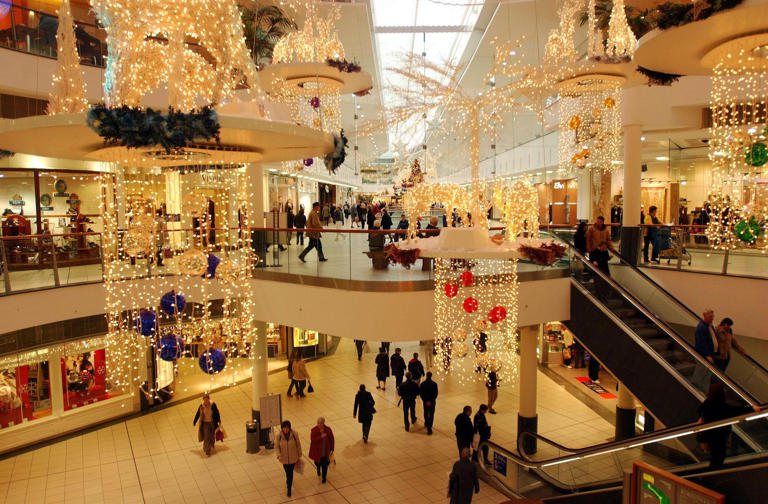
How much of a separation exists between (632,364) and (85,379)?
1117 centimetres

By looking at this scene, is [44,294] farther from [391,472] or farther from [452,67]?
[452,67]

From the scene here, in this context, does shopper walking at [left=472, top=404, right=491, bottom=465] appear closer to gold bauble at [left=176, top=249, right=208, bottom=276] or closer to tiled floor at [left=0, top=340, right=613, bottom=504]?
tiled floor at [left=0, top=340, right=613, bottom=504]

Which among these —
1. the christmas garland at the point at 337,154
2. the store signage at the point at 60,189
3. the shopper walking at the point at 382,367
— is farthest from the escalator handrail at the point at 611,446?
the store signage at the point at 60,189

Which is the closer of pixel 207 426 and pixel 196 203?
pixel 196 203

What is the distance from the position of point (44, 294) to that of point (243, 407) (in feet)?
18.4

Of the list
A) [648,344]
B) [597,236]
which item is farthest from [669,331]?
[597,236]

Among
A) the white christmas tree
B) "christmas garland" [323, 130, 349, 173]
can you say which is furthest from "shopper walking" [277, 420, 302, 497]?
the white christmas tree

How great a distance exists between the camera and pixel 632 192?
40.0ft

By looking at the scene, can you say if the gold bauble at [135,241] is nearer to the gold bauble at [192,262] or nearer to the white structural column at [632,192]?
the gold bauble at [192,262]

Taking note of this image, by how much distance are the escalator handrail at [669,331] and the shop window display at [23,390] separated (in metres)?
11.1

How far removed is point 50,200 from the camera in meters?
13.4

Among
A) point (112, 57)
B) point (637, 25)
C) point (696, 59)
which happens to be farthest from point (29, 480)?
point (637, 25)

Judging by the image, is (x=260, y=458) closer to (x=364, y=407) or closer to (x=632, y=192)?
(x=364, y=407)

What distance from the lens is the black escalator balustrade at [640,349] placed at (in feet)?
25.4
